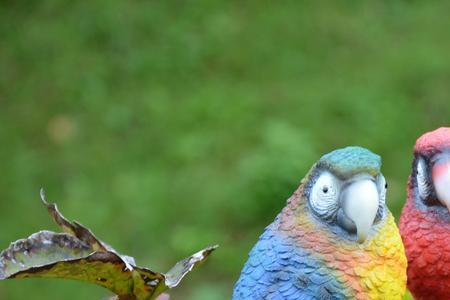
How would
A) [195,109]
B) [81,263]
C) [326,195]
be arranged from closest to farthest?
[81,263]
[326,195]
[195,109]

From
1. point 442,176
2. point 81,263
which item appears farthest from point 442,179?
point 81,263

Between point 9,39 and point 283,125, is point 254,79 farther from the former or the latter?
point 9,39

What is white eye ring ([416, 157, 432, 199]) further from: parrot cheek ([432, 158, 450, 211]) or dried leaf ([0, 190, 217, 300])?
dried leaf ([0, 190, 217, 300])

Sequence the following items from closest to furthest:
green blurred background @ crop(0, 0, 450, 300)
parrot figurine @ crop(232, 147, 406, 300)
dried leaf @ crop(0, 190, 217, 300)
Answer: dried leaf @ crop(0, 190, 217, 300) < parrot figurine @ crop(232, 147, 406, 300) < green blurred background @ crop(0, 0, 450, 300)

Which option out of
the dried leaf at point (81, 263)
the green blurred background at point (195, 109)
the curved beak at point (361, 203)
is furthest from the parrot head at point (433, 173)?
the green blurred background at point (195, 109)

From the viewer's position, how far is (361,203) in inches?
34.0

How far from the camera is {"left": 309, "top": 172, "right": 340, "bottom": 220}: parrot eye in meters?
0.89

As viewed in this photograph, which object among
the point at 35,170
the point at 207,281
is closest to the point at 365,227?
the point at 207,281

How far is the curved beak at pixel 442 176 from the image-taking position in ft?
3.09

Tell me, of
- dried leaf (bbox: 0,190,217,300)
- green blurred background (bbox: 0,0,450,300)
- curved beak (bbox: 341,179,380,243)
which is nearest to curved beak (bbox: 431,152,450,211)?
curved beak (bbox: 341,179,380,243)

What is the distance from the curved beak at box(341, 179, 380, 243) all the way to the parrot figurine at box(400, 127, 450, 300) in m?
0.12

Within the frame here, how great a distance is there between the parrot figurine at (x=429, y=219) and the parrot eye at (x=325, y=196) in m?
0.15

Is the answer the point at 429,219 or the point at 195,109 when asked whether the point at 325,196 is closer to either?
the point at 429,219

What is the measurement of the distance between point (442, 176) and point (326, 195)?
0.16m
